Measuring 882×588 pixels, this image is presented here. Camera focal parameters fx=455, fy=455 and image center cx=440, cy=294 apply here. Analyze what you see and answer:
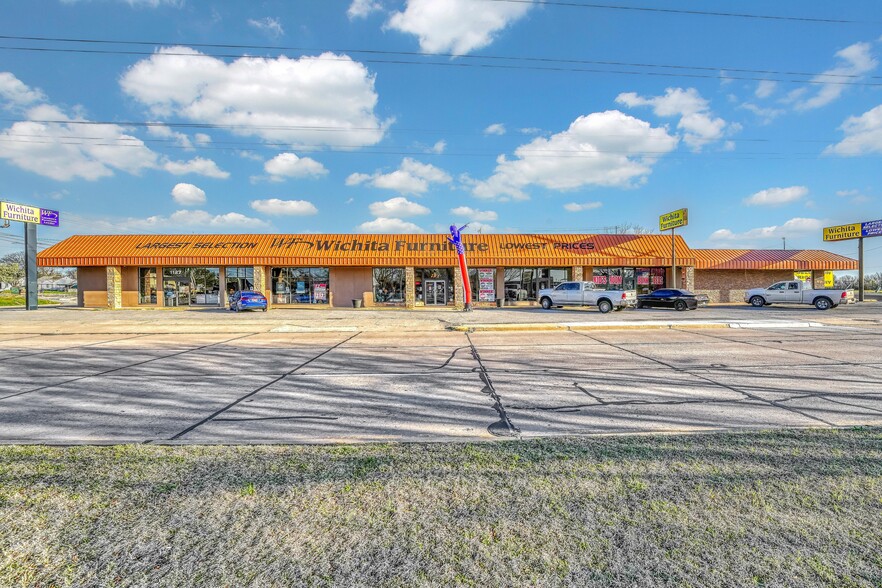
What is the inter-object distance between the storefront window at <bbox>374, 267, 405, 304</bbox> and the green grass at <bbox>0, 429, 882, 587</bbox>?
101 ft

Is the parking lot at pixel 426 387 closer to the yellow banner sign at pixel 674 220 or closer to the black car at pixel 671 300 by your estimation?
the black car at pixel 671 300

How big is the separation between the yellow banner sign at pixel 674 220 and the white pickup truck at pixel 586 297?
11.1 meters

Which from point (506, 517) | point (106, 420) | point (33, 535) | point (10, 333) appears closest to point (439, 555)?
point (506, 517)

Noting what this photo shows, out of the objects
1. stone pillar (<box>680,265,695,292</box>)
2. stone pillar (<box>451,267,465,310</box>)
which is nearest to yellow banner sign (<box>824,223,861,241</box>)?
stone pillar (<box>680,265,695,292</box>)

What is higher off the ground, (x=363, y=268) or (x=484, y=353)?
(x=363, y=268)

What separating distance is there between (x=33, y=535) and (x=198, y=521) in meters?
0.86

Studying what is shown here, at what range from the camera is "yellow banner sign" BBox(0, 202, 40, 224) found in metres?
32.7

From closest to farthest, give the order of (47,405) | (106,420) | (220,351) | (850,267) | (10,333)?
(106,420) < (47,405) < (220,351) < (10,333) < (850,267)

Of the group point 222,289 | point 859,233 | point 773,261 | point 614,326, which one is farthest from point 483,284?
point 859,233

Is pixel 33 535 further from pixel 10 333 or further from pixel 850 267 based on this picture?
pixel 850 267

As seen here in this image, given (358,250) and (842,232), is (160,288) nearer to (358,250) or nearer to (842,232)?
(358,250)

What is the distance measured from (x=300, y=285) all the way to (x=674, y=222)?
29.2 metres

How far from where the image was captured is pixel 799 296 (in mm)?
29781

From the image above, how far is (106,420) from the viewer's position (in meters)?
5.58
